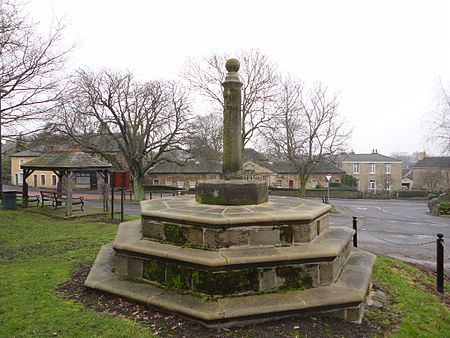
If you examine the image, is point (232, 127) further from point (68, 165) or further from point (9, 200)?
point (9, 200)

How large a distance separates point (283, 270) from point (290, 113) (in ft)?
79.0

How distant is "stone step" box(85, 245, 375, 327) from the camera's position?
3.78m

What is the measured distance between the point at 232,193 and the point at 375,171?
190 ft

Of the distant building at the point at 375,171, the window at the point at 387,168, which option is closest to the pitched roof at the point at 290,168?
the distant building at the point at 375,171

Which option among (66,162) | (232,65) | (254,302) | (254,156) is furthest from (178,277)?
(254,156)

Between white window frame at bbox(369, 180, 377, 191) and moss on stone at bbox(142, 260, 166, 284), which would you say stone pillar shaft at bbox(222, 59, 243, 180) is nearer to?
moss on stone at bbox(142, 260, 166, 284)

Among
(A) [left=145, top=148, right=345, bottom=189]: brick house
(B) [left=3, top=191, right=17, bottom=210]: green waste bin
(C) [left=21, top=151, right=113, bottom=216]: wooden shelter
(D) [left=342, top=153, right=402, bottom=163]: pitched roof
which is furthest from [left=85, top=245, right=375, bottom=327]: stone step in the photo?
(D) [left=342, top=153, right=402, bottom=163]: pitched roof

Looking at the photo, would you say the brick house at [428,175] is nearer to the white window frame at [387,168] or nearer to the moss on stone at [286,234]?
the white window frame at [387,168]

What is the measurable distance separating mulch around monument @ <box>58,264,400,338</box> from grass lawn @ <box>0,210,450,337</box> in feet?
0.17

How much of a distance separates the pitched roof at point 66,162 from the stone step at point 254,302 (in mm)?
12061

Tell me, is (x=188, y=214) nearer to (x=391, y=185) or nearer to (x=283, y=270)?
(x=283, y=270)

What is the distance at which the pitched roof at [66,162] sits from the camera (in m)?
→ 15.4

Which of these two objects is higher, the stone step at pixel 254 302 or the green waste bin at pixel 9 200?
the green waste bin at pixel 9 200

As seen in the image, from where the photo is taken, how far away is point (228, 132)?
6574 mm
